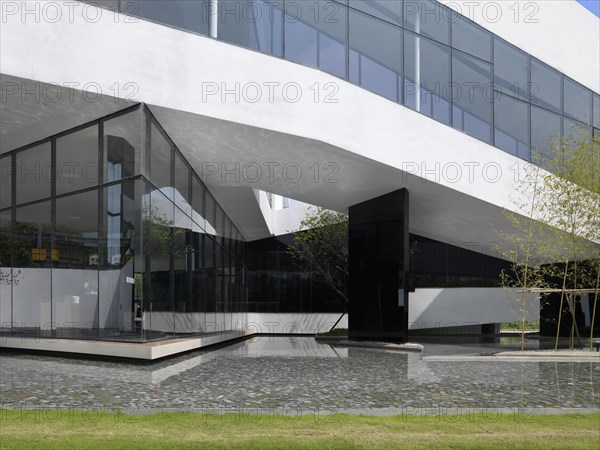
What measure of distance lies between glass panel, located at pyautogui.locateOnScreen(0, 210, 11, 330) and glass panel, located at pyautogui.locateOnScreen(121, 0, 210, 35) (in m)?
6.59

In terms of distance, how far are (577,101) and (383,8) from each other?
8.99 meters

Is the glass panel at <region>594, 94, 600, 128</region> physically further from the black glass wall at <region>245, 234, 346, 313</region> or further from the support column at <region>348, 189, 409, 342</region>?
the black glass wall at <region>245, 234, 346, 313</region>

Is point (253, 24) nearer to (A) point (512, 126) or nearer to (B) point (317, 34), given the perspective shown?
(B) point (317, 34)

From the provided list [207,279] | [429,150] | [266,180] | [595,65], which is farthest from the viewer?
[595,65]

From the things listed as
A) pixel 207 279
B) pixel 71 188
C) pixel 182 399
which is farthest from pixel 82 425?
pixel 207 279

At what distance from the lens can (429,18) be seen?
16.9 metres

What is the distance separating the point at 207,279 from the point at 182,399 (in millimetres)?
11848

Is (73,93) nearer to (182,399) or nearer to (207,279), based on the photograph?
(182,399)

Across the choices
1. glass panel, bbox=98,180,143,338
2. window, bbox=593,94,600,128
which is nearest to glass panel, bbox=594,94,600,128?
window, bbox=593,94,600,128

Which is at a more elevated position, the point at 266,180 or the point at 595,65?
the point at 595,65

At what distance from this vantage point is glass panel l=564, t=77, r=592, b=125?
2048 cm

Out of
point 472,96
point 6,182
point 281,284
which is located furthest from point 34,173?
point 281,284

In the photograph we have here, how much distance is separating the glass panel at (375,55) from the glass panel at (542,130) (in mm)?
5396

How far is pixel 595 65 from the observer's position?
73.2ft
